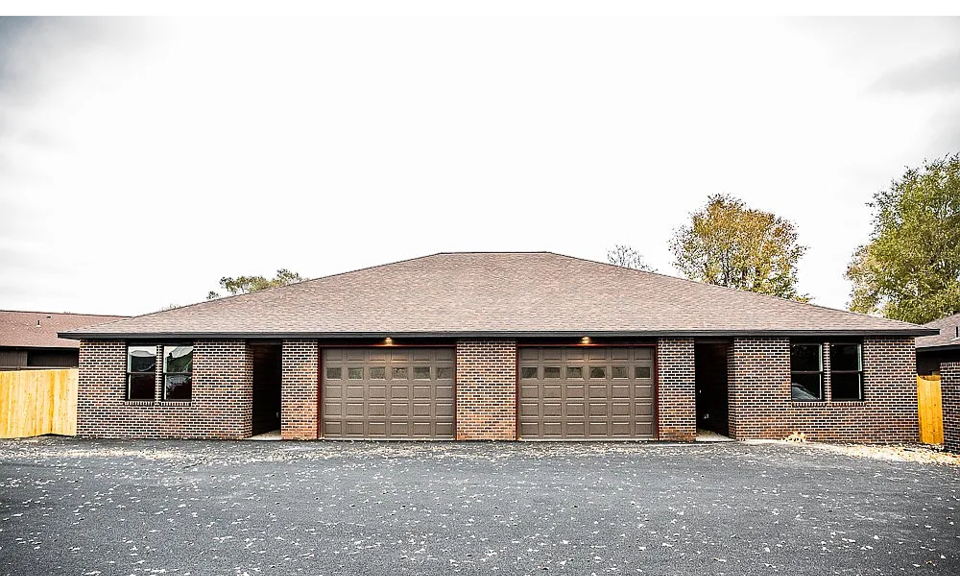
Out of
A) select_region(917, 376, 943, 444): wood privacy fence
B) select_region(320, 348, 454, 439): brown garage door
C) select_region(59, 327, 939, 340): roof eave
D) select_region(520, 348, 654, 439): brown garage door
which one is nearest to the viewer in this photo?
select_region(59, 327, 939, 340): roof eave

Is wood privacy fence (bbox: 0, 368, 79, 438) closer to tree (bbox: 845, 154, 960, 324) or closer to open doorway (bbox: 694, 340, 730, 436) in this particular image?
open doorway (bbox: 694, 340, 730, 436)

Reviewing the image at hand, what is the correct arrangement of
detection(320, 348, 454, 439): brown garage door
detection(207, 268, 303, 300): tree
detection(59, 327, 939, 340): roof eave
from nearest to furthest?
detection(59, 327, 939, 340): roof eave
detection(320, 348, 454, 439): brown garage door
detection(207, 268, 303, 300): tree

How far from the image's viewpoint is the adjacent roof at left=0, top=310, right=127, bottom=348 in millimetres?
30469

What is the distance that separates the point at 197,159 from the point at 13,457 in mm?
8645

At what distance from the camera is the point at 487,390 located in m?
15.9

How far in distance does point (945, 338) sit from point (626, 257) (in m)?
27.1

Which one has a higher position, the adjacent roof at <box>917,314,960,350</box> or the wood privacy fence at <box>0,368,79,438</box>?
the adjacent roof at <box>917,314,960,350</box>

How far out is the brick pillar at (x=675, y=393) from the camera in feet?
51.8

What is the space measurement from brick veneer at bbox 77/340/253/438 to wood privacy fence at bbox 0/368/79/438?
24.0 inches

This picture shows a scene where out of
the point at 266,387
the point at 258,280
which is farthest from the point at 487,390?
the point at 258,280

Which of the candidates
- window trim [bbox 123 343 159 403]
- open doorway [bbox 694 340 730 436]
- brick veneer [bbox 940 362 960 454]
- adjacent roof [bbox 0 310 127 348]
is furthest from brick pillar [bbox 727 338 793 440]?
adjacent roof [bbox 0 310 127 348]

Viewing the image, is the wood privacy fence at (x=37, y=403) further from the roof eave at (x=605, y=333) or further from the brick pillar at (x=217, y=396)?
the roof eave at (x=605, y=333)

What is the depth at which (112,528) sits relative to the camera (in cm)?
768

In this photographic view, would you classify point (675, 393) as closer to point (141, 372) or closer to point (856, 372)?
point (856, 372)
